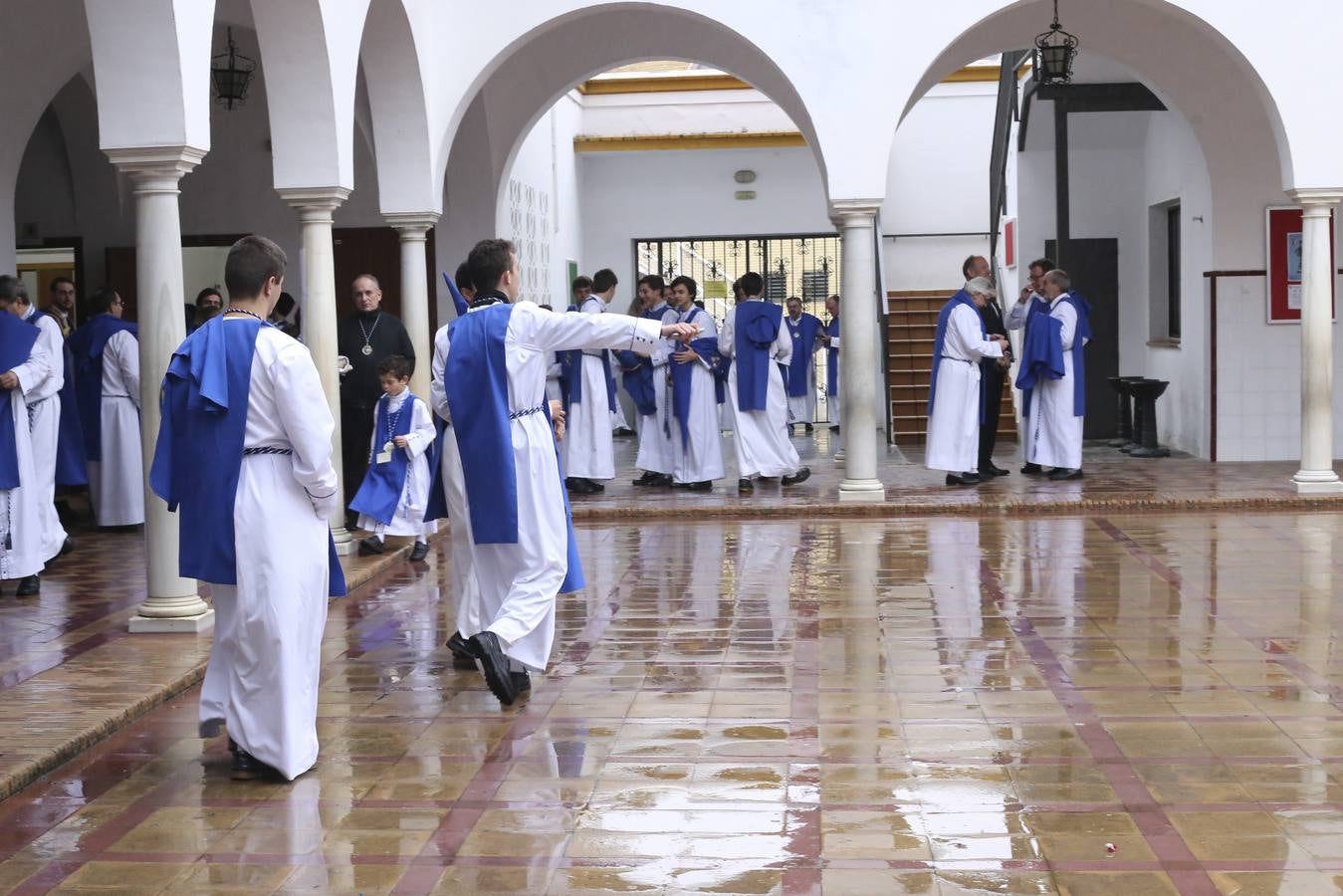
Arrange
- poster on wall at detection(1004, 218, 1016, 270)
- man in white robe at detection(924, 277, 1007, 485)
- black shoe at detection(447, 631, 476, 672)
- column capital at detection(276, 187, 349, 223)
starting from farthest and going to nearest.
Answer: poster on wall at detection(1004, 218, 1016, 270)
man in white robe at detection(924, 277, 1007, 485)
column capital at detection(276, 187, 349, 223)
black shoe at detection(447, 631, 476, 672)

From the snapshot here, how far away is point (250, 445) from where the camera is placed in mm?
5188

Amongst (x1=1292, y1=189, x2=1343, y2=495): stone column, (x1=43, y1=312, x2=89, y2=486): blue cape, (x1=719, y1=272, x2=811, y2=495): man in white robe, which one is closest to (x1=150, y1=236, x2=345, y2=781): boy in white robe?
(x1=43, y1=312, x2=89, y2=486): blue cape

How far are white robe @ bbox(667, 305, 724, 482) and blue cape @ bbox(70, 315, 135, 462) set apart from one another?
438 cm

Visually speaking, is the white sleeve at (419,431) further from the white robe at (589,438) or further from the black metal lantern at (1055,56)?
the black metal lantern at (1055,56)

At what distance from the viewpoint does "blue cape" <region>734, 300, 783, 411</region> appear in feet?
42.7

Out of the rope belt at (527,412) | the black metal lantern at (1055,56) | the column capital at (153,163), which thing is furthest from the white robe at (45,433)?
the black metal lantern at (1055,56)

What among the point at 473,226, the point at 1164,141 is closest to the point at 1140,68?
the point at 1164,141

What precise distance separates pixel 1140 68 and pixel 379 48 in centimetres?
667

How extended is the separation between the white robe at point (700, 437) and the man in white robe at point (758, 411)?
0.64 ft

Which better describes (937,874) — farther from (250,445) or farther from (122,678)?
(122,678)

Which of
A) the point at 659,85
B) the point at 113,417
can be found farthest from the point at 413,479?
the point at 659,85

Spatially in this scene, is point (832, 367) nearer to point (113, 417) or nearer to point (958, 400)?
point (958, 400)

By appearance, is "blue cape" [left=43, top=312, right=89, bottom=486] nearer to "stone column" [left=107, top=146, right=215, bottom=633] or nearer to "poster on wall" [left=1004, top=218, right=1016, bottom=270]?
"stone column" [left=107, top=146, right=215, bottom=633]

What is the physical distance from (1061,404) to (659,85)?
34.2 feet
